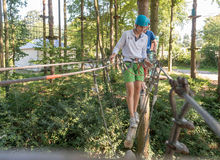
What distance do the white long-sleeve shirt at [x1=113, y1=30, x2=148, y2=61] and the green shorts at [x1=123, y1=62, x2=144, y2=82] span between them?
0.12 m

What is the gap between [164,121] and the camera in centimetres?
688

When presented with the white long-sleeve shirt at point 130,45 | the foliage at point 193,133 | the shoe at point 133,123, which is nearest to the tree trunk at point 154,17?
the foliage at point 193,133

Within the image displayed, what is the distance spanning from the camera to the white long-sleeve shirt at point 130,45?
2939 millimetres

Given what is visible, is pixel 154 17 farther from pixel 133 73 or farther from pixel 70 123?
pixel 70 123

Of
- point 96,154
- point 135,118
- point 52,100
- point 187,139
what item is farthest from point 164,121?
point 135,118

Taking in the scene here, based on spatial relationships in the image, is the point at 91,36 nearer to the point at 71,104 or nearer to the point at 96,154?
the point at 71,104

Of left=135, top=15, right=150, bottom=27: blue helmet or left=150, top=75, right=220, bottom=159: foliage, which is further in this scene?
left=150, top=75, right=220, bottom=159: foliage

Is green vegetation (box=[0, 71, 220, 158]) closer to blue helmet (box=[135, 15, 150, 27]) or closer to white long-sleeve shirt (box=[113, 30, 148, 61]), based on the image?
white long-sleeve shirt (box=[113, 30, 148, 61])

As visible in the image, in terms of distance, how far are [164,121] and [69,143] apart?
3.41 meters

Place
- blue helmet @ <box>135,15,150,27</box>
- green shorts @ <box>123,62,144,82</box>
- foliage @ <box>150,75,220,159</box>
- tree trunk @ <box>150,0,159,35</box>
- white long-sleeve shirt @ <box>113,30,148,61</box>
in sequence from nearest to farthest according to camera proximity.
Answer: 1. blue helmet @ <box>135,15,150,27</box>
2. green shorts @ <box>123,62,144,82</box>
3. white long-sleeve shirt @ <box>113,30,148,61</box>
4. tree trunk @ <box>150,0,159,35</box>
5. foliage @ <box>150,75,220,159</box>

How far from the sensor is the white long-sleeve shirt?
294 cm

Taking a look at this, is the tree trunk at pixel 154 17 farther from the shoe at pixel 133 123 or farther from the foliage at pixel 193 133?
the shoe at pixel 133 123

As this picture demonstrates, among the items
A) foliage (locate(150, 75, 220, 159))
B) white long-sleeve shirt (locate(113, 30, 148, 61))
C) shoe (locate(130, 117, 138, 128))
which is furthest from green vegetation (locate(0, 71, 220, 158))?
white long-sleeve shirt (locate(113, 30, 148, 61))

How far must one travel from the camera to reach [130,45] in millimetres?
2943
